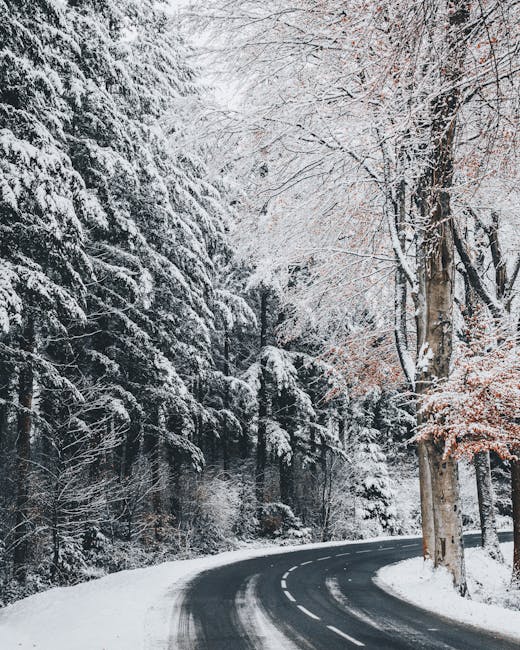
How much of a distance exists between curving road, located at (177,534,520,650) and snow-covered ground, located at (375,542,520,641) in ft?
1.26

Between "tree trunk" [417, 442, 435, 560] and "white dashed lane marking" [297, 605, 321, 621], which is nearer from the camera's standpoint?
"white dashed lane marking" [297, 605, 321, 621]

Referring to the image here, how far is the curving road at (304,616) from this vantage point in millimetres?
7383

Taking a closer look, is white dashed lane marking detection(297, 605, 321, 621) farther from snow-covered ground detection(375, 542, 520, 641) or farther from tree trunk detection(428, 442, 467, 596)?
tree trunk detection(428, 442, 467, 596)

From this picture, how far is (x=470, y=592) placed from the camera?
1309cm

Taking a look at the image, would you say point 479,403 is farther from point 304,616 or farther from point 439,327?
point 304,616

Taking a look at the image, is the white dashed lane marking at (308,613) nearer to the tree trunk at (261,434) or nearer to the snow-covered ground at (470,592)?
the snow-covered ground at (470,592)

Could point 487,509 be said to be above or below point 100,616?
above

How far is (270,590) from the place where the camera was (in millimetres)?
12109

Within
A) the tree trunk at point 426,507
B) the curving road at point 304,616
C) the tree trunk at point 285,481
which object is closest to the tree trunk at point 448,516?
the curving road at point 304,616

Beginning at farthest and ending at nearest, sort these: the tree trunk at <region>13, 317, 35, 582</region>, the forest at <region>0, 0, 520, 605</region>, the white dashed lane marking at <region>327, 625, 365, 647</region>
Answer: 1. the tree trunk at <region>13, 317, 35, 582</region>
2. the forest at <region>0, 0, 520, 605</region>
3. the white dashed lane marking at <region>327, 625, 365, 647</region>

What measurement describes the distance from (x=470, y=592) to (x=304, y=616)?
597cm

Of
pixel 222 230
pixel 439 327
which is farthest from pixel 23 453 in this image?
pixel 222 230

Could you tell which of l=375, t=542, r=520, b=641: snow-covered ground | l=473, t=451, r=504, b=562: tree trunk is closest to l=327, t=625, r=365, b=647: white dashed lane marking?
l=375, t=542, r=520, b=641: snow-covered ground

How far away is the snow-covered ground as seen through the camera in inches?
339
